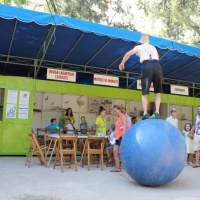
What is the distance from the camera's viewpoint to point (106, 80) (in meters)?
11.9

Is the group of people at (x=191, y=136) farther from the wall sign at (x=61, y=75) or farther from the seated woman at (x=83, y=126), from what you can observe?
the wall sign at (x=61, y=75)

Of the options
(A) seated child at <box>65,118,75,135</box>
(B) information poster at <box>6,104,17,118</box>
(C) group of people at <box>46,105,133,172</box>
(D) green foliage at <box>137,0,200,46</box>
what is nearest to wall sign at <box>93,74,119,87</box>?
(C) group of people at <box>46,105,133,172</box>

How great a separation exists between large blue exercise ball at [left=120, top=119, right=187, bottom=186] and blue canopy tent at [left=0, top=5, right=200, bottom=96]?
11.3 feet

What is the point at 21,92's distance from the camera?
10422mm

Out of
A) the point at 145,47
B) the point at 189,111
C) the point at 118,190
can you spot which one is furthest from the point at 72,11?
the point at 118,190

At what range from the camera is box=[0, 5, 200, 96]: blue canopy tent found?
327 inches

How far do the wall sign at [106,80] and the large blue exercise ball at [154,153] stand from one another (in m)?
6.07

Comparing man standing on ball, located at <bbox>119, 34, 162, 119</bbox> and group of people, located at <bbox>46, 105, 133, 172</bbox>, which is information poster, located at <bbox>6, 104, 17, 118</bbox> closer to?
group of people, located at <bbox>46, 105, 133, 172</bbox>

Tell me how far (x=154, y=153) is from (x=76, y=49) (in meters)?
6.00

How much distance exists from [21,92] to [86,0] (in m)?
10.1

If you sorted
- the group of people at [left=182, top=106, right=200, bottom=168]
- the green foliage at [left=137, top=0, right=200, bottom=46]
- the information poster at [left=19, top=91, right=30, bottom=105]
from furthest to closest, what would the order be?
the green foliage at [left=137, top=0, right=200, bottom=46] → the information poster at [left=19, top=91, right=30, bottom=105] → the group of people at [left=182, top=106, right=200, bottom=168]

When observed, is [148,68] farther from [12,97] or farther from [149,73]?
[12,97]

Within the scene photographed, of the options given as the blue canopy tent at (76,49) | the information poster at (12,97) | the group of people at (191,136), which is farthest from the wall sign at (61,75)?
the group of people at (191,136)

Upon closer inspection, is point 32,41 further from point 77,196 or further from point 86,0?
point 86,0
